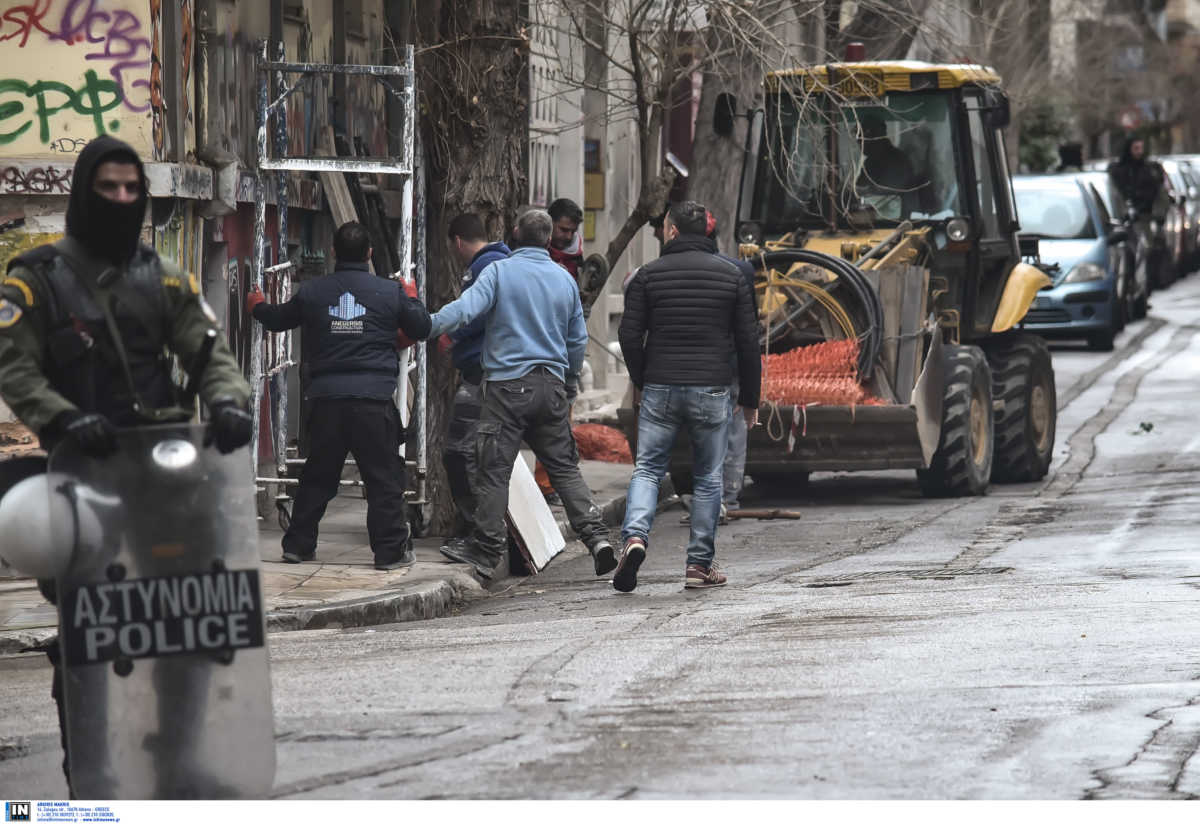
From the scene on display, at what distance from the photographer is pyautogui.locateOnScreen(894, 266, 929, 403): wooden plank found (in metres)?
14.2

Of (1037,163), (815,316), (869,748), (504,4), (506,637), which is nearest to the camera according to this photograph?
(869,748)

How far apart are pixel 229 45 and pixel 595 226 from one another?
32.0 ft

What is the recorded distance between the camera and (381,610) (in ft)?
33.2

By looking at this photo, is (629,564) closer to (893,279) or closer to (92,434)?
(893,279)

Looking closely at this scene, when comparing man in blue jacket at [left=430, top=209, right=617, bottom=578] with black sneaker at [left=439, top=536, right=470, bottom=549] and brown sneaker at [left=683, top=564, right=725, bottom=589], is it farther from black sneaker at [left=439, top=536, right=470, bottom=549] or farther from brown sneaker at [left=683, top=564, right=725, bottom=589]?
brown sneaker at [left=683, top=564, right=725, bottom=589]

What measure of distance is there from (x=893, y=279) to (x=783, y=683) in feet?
23.7

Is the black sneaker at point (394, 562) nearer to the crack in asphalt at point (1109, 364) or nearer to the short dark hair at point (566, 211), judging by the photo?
the short dark hair at point (566, 211)

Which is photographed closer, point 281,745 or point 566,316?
point 281,745

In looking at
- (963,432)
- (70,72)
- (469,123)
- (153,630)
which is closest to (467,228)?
(469,123)

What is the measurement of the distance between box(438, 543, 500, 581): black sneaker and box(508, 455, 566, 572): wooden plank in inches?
19.7

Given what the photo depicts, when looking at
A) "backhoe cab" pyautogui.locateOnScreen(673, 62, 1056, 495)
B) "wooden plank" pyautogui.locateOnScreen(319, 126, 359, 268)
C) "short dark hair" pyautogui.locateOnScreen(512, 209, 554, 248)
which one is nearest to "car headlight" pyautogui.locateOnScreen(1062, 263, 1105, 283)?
"backhoe cab" pyautogui.locateOnScreen(673, 62, 1056, 495)

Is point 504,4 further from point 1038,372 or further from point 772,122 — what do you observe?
point 1038,372

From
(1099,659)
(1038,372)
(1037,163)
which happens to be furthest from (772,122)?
(1037,163)

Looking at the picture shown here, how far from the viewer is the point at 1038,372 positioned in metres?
16.5
